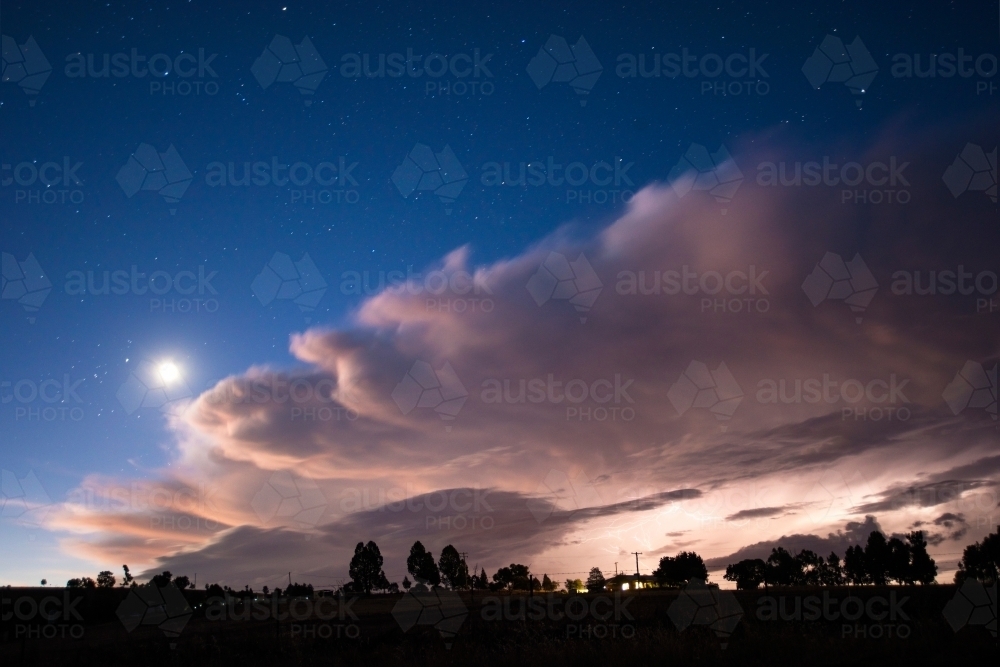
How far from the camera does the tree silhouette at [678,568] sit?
137 metres

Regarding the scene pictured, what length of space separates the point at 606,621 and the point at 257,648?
50.8ft

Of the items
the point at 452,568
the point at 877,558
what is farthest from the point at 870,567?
the point at 452,568

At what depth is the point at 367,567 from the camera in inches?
5994

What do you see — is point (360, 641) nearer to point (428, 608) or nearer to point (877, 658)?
point (428, 608)

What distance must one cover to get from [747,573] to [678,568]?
13488 mm

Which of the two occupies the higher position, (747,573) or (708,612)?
(708,612)

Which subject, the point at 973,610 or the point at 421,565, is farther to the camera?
the point at 421,565

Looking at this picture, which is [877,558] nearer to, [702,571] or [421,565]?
[702,571]

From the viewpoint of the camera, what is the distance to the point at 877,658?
18.1 m

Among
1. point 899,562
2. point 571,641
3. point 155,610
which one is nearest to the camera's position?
point 571,641

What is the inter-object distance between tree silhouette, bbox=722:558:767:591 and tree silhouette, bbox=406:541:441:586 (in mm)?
62916

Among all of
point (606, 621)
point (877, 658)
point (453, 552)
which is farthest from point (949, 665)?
point (453, 552)

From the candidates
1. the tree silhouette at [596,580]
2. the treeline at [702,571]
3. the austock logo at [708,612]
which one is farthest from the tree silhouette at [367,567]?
the austock logo at [708,612]

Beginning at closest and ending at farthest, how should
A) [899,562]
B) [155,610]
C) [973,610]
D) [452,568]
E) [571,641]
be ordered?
[571,641], [973,610], [155,610], [899,562], [452,568]
